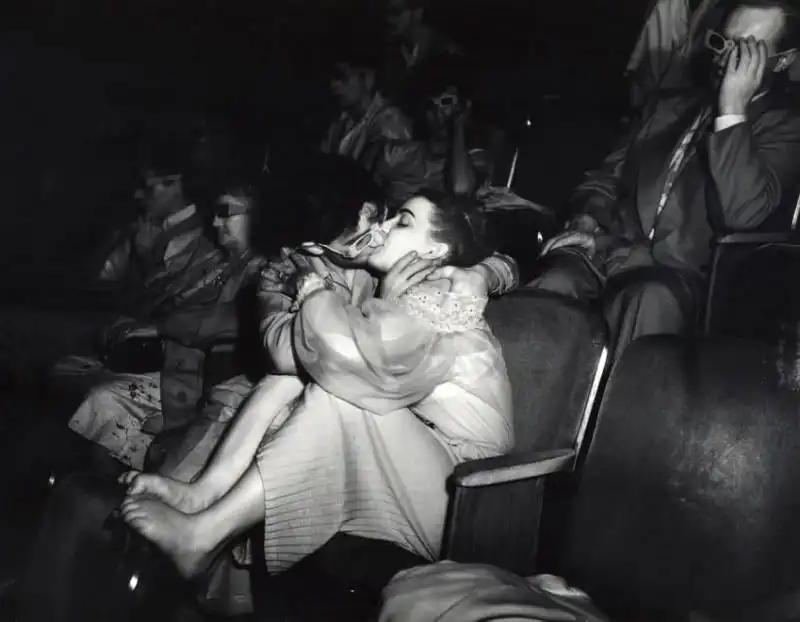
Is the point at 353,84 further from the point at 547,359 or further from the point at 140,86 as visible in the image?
the point at 547,359

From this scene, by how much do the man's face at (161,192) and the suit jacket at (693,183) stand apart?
1020 mm

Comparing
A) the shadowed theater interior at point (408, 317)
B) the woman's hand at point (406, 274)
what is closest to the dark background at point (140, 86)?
the shadowed theater interior at point (408, 317)

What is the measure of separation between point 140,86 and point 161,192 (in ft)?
0.88

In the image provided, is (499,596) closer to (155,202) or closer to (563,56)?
(563,56)

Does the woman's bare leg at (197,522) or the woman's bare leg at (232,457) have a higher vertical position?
the woman's bare leg at (232,457)

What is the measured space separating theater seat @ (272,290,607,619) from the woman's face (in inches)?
8.3

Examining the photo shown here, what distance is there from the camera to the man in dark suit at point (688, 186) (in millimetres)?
1669

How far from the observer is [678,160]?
1.81 meters

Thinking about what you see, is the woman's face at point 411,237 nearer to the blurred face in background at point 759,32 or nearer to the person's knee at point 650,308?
the person's knee at point 650,308

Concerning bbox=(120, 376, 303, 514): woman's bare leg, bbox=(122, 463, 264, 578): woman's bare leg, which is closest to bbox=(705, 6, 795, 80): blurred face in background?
bbox=(120, 376, 303, 514): woman's bare leg

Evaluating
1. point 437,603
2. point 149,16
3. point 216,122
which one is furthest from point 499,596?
point 149,16

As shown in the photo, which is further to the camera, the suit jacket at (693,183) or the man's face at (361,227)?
the man's face at (361,227)

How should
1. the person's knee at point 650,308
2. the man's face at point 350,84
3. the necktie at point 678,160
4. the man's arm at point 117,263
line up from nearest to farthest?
the person's knee at point 650,308, the necktie at point 678,160, the man's face at point 350,84, the man's arm at point 117,263

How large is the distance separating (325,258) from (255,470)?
0.43 m
